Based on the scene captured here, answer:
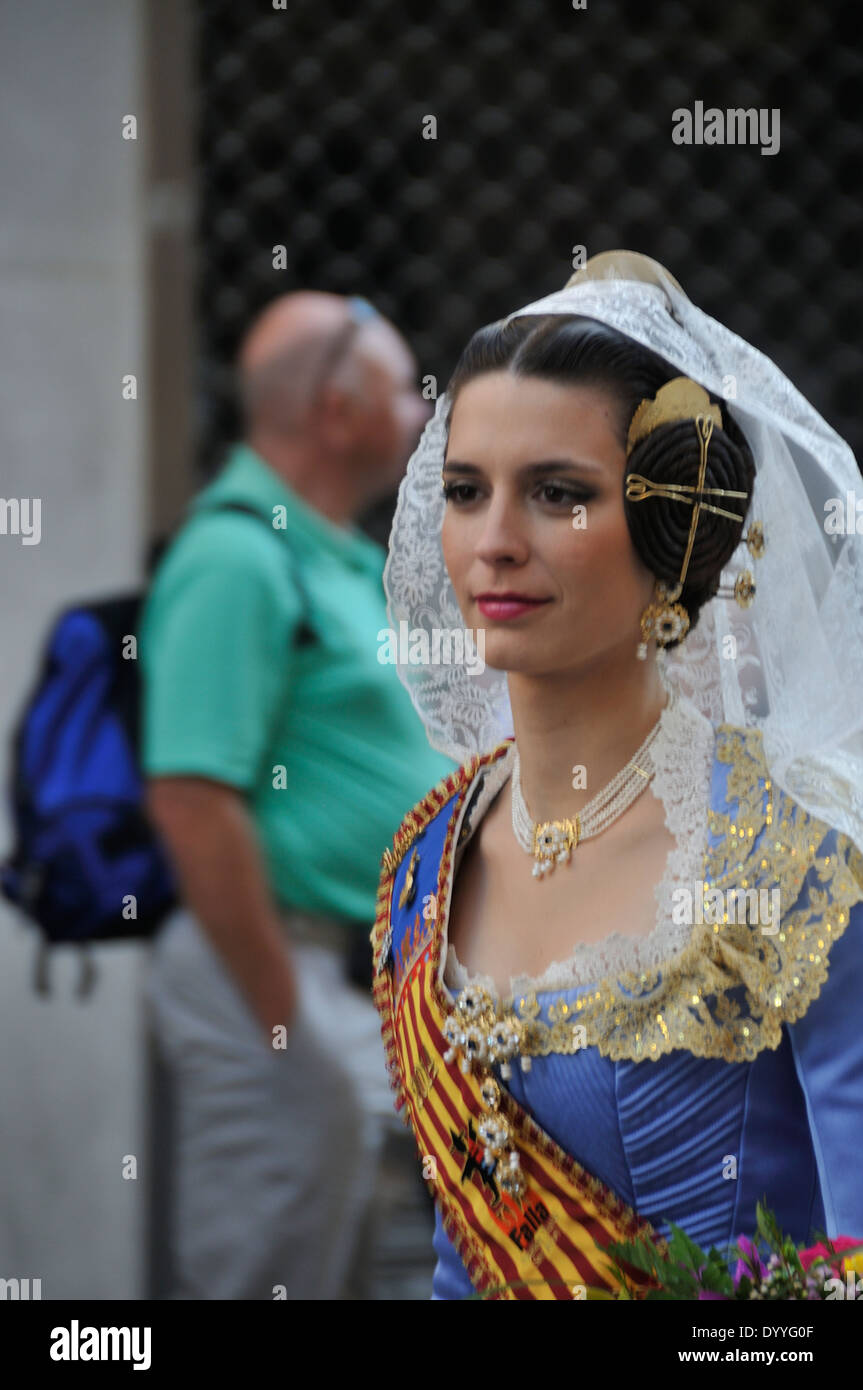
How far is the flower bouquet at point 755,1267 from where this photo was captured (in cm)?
127

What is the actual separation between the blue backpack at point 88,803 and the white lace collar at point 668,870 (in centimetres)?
150

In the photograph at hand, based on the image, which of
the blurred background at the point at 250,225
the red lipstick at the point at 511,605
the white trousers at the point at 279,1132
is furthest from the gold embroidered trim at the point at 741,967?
the blurred background at the point at 250,225

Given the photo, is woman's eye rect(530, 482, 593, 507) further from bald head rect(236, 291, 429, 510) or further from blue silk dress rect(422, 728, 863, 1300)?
bald head rect(236, 291, 429, 510)

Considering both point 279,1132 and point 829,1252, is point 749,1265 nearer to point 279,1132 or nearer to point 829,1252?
point 829,1252

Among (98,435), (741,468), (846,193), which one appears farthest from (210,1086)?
(846,193)

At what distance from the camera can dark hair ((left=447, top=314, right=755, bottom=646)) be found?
53.9 inches

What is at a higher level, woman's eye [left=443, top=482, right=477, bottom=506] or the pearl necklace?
woman's eye [left=443, top=482, right=477, bottom=506]

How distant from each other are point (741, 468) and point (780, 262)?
2.12m

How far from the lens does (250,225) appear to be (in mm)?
3398

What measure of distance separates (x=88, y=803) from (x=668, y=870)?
67.5 inches

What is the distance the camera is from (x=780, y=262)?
11.1ft

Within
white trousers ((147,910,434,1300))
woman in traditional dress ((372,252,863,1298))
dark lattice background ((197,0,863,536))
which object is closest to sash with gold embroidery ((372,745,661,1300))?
woman in traditional dress ((372,252,863,1298))

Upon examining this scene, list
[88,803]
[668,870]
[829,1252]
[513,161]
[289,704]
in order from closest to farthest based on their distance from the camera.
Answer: [829,1252] < [668,870] < [289,704] < [88,803] < [513,161]

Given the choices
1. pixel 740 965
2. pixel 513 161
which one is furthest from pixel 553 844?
pixel 513 161
